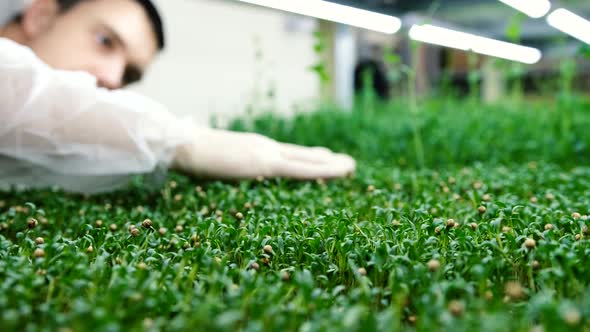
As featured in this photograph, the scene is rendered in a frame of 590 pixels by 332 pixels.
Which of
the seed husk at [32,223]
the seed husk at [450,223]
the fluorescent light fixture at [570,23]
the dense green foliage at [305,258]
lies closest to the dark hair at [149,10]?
the dense green foliage at [305,258]

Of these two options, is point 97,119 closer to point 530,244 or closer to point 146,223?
point 146,223

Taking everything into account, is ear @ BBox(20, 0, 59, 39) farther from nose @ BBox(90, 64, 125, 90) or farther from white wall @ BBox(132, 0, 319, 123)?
white wall @ BBox(132, 0, 319, 123)

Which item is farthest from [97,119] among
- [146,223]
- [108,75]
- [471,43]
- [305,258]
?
[471,43]

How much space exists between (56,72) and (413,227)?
137cm

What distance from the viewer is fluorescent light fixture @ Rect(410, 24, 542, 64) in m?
3.51

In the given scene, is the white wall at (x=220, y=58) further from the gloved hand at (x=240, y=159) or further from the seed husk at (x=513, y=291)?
the seed husk at (x=513, y=291)

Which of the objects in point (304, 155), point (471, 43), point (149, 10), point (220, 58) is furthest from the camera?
point (220, 58)

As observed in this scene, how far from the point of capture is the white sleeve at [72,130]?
1979mm

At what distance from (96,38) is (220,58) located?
3.41 meters

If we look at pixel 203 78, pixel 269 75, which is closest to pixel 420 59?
pixel 269 75

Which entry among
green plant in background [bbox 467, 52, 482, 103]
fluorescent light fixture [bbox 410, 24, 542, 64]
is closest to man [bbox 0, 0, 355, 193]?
fluorescent light fixture [bbox 410, 24, 542, 64]

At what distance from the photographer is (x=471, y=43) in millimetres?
4410

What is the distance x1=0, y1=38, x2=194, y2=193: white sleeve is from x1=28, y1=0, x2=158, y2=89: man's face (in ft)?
1.36

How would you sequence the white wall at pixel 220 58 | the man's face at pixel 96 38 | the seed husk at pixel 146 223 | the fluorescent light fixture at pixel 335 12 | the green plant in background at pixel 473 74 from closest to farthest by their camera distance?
1. the seed husk at pixel 146 223
2. the man's face at pixel 96 38
3. the fluorescent light fixture at pixel 335 12
4. the green plant in background at pixel 473 74
5. the white wall at pixel 220 58
